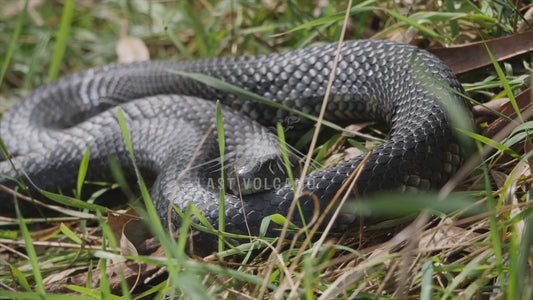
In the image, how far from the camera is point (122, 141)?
3859 mm

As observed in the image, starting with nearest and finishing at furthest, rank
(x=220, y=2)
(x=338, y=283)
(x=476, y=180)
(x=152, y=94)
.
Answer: (x=338, y=283), (x=476, y=180), (x=152, y=94), (x=220, y=2)

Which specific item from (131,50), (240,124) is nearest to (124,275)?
(240,124)

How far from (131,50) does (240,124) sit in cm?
216

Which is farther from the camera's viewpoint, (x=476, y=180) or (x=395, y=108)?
(x=395, y=108)

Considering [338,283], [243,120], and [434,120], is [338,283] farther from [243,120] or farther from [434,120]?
[243,120]

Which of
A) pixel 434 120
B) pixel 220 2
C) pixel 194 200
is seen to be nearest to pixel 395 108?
pixel 434 120

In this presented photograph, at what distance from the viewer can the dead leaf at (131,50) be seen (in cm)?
532

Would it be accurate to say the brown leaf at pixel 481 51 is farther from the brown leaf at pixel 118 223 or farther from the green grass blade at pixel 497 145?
the brown leaf at pixel 118 223

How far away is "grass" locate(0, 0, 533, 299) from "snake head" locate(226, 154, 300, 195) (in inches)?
12.7

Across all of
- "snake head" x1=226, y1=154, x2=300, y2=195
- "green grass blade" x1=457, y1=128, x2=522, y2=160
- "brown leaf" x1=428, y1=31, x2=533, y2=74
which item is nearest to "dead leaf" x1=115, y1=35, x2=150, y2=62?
"snake head" x1=226, y1=154, x2=300, y2=195

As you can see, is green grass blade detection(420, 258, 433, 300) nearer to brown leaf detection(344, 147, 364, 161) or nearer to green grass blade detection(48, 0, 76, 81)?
brown leaf detection(344, 147, 364, 161)

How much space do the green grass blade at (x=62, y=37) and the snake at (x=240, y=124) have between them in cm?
28

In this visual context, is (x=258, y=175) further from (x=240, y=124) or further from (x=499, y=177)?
(x=499, y=177)

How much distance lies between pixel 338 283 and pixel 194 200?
0.96m
